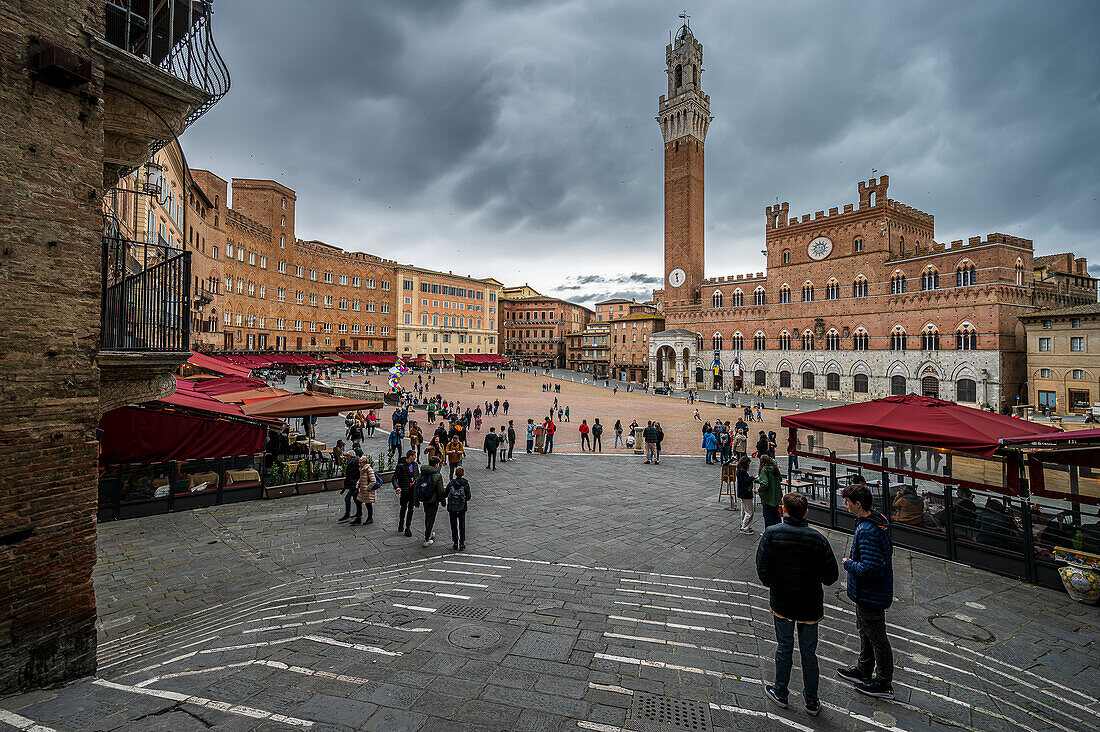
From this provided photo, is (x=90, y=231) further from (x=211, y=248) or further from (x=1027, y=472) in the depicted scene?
(x=211, y=248)

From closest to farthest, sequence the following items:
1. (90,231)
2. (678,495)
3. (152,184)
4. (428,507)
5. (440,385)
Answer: (90,231) < (428,507) < (152,184) < (678,495) < (440,385)

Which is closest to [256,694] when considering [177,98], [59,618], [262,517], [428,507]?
[59,618]

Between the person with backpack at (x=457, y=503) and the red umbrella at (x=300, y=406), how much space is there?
17.6 ft

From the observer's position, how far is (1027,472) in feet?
23.0

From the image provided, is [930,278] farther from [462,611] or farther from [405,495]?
[462,611]

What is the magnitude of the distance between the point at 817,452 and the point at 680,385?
4761 centimetres

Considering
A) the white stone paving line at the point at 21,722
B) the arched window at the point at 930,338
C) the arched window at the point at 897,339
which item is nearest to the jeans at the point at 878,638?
the white stone paving line at the point at 21,722

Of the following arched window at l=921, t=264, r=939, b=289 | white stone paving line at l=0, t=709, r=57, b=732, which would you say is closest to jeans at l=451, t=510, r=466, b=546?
white stone paving line at l=0, t=709, r=57, b=732

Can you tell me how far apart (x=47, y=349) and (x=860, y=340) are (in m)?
51.7

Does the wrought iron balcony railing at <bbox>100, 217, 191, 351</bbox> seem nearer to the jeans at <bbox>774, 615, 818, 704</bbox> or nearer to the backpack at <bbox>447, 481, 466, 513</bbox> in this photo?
the backpack at <bbox>447, 481, 466, 513</bbox>

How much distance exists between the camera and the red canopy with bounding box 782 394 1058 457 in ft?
23.5

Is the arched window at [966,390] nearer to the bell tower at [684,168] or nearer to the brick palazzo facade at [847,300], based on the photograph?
the brick palazzo facade at [847,300]

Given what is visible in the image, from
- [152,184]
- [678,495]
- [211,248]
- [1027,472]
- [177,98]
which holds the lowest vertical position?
[678,495]

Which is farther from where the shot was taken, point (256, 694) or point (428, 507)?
point (428, 507)
